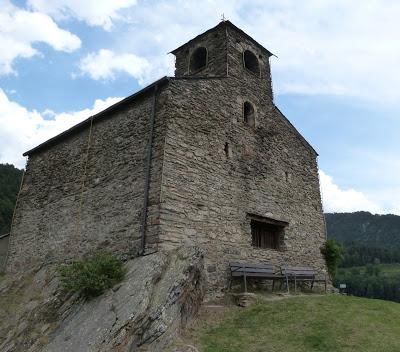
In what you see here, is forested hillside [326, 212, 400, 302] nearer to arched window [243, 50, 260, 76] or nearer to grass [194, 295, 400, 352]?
arched window [243, 50, 260, 76]

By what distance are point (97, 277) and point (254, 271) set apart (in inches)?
181

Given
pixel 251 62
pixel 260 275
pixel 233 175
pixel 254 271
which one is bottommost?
pixel 260 275

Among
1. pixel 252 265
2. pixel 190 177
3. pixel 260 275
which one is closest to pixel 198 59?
pixel 190 177

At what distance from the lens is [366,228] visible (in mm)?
131750

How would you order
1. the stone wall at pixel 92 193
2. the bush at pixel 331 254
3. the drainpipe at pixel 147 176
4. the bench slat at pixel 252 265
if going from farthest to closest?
1. the bush at pixel 331 254
2. the bench slat at pixel 252 265
3. the stone wall at pixel 92 193
4. the drainpipe at pixel 147 176

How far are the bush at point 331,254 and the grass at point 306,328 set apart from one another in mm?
4741

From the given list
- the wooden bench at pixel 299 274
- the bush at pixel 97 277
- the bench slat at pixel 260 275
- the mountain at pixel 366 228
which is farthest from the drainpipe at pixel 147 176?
the mountain at pixel 366 228

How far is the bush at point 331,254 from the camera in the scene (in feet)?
50.7

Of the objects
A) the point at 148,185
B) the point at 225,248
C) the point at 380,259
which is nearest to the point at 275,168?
the point at 225,248

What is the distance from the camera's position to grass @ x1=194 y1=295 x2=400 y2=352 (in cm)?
773

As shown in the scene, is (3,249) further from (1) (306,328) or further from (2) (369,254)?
(2) (369,254)

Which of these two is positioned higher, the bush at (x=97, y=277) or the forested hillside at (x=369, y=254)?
the forested hillside at (x=369, y=254)

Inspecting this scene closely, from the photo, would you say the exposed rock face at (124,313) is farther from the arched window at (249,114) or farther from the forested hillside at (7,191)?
the forested hillside at (7,191)

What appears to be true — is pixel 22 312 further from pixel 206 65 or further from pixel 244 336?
pixel 206 65
